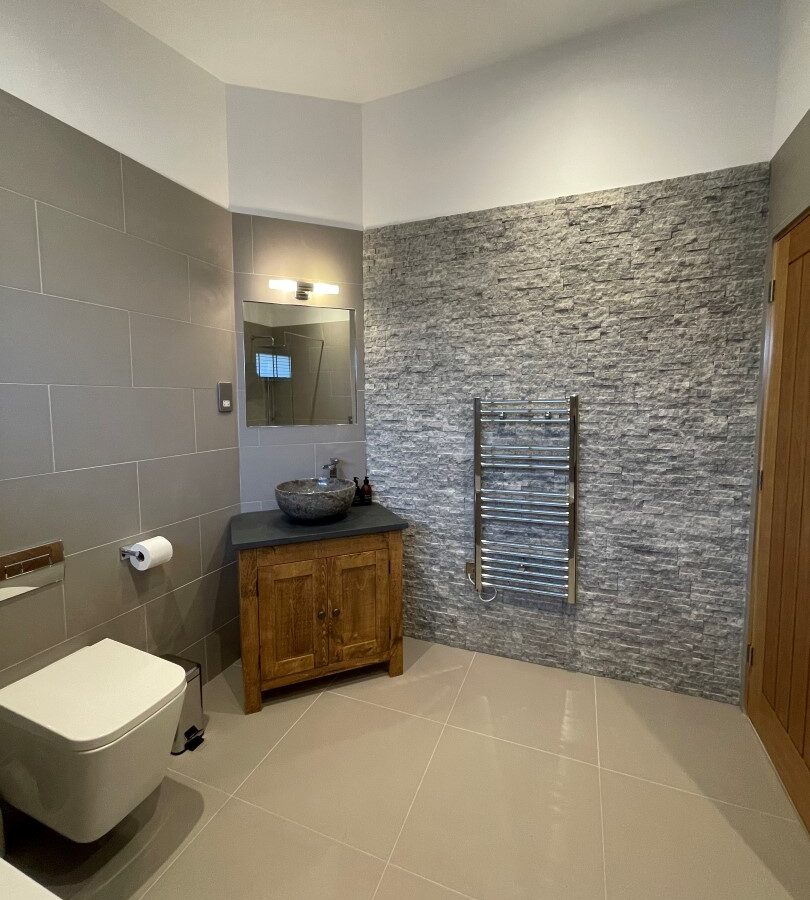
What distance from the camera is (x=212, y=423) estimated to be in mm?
2098

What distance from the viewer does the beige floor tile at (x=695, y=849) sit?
1.23m

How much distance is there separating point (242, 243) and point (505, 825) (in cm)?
259

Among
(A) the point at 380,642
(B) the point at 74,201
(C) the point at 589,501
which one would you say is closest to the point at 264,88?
(B) the point at 74,201

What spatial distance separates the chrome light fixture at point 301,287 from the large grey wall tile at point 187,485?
859 millimetres

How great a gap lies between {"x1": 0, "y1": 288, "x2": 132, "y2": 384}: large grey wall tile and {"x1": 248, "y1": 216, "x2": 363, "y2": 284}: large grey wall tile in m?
0.80

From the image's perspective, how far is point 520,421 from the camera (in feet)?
7.02

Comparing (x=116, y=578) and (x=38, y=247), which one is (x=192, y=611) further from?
(x=38, y=247)

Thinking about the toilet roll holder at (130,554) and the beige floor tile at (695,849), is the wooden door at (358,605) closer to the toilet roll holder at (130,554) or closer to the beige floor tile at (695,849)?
the toilet roll holder at (130,554)

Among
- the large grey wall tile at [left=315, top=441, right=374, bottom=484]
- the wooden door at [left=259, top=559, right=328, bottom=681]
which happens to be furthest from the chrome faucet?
the wooden door at [left=259, top=559, right=328, bottom=681]

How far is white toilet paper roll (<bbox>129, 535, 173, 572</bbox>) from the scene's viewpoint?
66.7 inches

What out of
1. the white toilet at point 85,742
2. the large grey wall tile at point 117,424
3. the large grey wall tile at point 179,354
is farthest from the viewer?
the large grey wall tile at point 179,354

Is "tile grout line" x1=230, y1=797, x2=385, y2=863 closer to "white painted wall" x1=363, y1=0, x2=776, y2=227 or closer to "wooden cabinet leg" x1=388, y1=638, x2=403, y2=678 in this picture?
"wooden cabinet leg" x1=388, y1=638, x2=403, y2=678

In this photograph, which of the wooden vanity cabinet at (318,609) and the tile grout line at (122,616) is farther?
the wooden vanity cabinet at (318,609)

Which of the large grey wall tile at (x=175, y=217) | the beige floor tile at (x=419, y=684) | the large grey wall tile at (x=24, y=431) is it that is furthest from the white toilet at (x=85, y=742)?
the large grey wall tile at (x=175, y=217)
